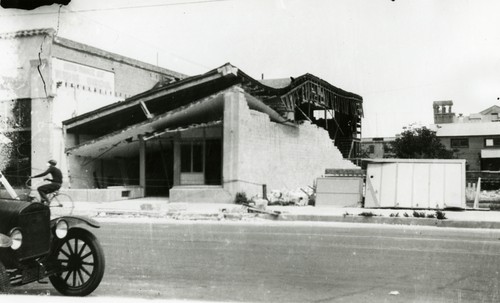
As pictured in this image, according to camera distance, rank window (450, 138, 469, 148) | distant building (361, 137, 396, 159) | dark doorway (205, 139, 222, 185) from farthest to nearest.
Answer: distant building (361, 137, 396, 159) < window (450, 138, 469, 148) < dark doorway (205, 139, 222, 185)

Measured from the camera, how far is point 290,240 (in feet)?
39.2

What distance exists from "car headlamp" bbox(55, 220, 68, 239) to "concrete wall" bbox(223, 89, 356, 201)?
15.8 meters

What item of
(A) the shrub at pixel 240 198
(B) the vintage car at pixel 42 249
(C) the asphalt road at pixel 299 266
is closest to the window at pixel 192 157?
(A) the shrub at pixel 240 198

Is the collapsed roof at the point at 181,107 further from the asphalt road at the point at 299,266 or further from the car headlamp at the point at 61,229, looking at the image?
the car headlamp at the point at 61,229

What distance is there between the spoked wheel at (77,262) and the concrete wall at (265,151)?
15.7 metres

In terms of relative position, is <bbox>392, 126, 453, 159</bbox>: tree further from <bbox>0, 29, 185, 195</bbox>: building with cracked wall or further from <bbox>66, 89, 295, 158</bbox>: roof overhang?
<bbox>0, 29, 185, 195</bbox>: building with cracked wall

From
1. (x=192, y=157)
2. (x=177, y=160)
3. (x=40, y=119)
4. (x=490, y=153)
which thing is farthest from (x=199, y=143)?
(x=490, y=153)

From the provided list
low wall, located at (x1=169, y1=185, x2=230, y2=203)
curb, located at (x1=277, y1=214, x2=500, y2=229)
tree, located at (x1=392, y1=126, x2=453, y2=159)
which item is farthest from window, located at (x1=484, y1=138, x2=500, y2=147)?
curb, located at (x1=277, y1=214, x2=500, y2=229)

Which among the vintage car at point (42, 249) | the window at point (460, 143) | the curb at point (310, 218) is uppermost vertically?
the window at point (460, 143)

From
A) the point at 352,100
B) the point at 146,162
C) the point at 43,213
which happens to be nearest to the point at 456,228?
the point at 43,213

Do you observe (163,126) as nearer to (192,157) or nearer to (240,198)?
(192,157)

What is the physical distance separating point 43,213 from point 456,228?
39.7 ft

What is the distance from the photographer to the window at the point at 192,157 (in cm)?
2444

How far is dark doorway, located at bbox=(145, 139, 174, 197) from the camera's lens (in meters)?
27.0
